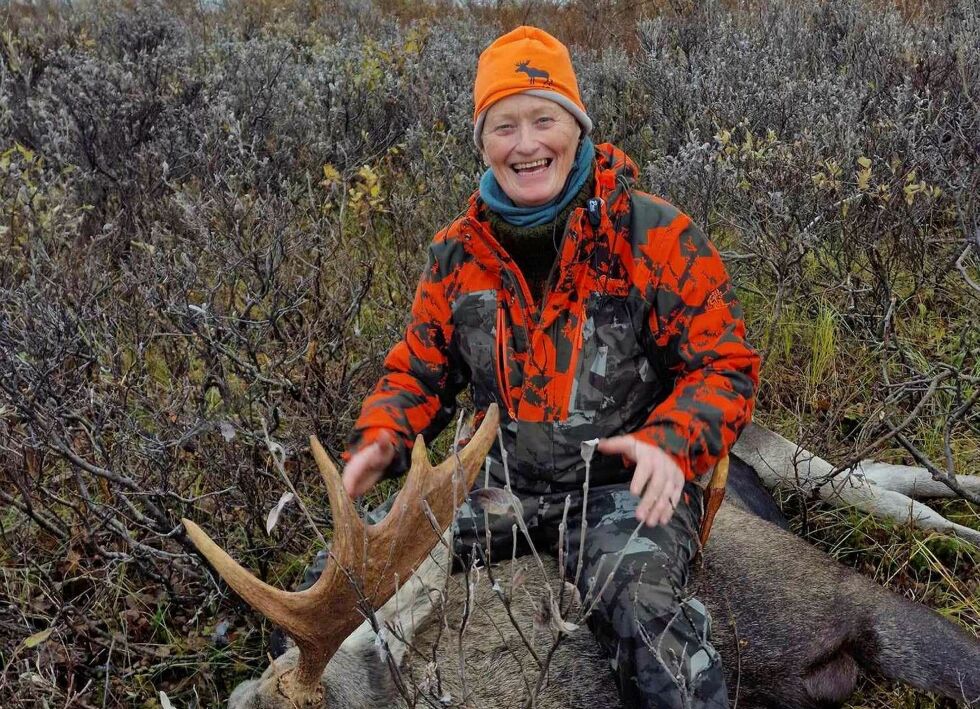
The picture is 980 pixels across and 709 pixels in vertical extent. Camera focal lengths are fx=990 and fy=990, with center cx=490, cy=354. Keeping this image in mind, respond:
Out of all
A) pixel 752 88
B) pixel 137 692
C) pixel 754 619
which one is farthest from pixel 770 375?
pixel 137 692

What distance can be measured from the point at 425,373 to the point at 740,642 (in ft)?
4.18

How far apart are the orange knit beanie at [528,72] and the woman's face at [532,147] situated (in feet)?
0.11

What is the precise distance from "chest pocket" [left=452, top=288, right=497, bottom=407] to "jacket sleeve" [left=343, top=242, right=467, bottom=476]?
62mm

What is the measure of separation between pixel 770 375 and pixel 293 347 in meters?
2.14

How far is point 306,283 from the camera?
4.44 m

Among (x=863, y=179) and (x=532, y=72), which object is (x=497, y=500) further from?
(x=863, y=179)

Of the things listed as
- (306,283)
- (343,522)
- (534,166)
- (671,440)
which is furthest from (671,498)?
(306,283)

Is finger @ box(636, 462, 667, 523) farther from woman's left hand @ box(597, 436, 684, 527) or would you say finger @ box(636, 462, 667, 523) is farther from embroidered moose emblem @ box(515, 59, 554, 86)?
embroidered moose emblem @ box(515, 59, 554, 86)

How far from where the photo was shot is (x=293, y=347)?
4.11 metres

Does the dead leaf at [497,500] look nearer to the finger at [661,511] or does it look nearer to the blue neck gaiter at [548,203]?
the finger at [661,511]

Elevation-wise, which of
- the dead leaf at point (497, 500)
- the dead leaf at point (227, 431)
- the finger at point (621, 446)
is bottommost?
the dead leaf at point (227, 431)

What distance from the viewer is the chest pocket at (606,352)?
9.66 feet

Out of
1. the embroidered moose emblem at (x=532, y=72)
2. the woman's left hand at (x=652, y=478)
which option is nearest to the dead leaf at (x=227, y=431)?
the woman's left hand at (x=652, y=478)

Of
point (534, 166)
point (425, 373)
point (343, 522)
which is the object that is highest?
point (534, 166)
